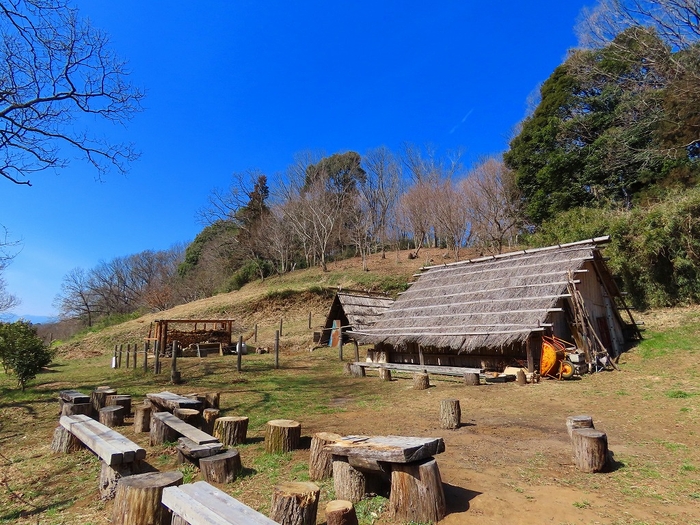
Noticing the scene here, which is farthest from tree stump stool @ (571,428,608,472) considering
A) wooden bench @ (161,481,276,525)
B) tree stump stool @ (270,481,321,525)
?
wooden bench @ (161,481,276,525)

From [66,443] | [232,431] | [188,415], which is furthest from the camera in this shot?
[188,415]

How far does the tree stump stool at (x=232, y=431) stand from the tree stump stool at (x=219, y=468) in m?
1.52

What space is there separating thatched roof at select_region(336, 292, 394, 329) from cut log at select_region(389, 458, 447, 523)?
16410 mm

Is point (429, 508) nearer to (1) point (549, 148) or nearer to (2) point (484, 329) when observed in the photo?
(2) point (484, 329)

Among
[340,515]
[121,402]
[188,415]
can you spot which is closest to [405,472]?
[340,515]

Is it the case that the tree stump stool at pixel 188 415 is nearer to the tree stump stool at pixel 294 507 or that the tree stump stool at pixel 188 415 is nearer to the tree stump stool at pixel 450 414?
the tree stump stool at pixel 294 507

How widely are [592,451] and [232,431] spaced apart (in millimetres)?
5266

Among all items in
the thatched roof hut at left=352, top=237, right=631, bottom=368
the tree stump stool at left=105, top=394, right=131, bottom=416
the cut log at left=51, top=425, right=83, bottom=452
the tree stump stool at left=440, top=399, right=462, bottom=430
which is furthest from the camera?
the thatched roof hut at left=352, top=237, right=631, bottom=368

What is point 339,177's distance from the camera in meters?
50.4

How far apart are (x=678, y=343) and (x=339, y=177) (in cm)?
4069

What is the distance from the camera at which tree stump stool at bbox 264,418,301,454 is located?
636 cm

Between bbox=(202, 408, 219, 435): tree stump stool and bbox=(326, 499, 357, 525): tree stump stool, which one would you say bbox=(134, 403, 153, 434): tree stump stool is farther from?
bbox=(326, 499, 357, 525): tree stump stool

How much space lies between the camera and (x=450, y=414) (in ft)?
24.9

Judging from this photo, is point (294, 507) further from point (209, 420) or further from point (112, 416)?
point (112, 416)
